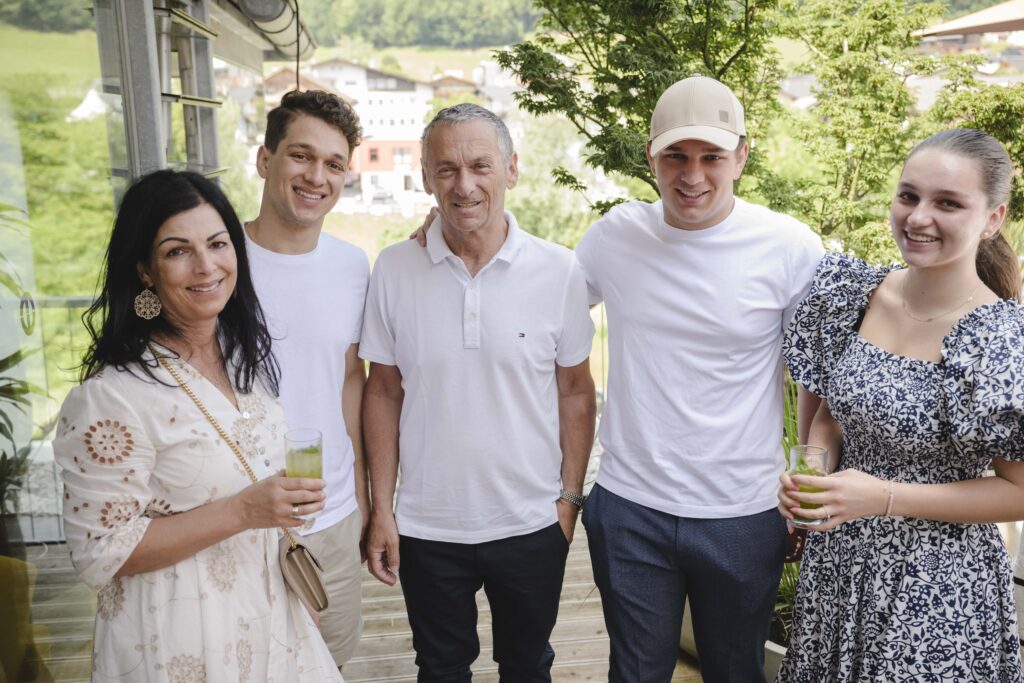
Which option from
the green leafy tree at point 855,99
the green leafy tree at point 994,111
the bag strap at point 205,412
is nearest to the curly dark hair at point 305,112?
the bag strap at point 205,412

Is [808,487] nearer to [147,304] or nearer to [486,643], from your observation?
[147,304]

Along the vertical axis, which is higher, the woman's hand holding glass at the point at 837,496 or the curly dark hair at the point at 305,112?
the curly dark hair at the point at 305,112

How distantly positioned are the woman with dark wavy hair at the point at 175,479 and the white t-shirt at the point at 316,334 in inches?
14.8

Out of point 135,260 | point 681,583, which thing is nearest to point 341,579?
point 681,583

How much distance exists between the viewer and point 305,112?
202cm

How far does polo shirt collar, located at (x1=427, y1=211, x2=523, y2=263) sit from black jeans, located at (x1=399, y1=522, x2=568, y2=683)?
68 cm

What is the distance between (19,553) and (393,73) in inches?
1465

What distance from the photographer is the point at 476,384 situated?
199 cm

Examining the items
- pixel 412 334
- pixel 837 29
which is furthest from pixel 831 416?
pixel 837 29

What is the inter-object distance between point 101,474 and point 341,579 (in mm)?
866

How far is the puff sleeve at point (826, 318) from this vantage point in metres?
1.79

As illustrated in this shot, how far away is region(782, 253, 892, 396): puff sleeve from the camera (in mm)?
1794


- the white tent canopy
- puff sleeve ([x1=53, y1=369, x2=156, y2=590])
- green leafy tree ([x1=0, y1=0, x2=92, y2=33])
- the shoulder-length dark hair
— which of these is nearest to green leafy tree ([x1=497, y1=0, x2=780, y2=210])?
the white tent canopy

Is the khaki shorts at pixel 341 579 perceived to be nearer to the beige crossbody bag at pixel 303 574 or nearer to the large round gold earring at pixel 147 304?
the beige crossbody bag at pixel 303 574
